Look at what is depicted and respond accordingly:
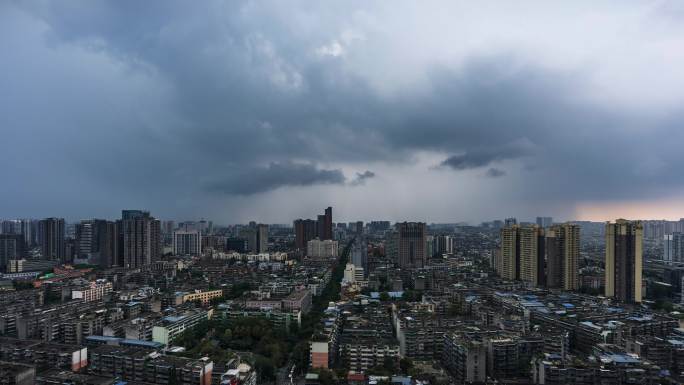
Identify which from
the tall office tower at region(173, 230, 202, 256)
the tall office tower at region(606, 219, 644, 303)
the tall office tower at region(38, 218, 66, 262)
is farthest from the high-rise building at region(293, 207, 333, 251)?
the tall office tower at region(606, 219, 644, 303)

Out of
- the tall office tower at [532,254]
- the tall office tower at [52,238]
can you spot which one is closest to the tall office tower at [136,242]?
the tall office tower at [52,238]

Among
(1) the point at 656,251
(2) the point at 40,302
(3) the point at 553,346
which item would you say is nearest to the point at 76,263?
(2) the point at 40,302

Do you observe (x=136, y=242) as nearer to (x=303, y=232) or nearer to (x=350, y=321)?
(x=303, y=232)

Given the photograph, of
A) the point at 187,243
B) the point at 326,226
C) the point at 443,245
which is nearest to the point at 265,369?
the point at 443,245

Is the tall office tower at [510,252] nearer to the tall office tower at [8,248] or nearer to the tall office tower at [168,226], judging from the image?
the tall office tower at [8,248]

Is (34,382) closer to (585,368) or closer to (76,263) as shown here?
(585,368)

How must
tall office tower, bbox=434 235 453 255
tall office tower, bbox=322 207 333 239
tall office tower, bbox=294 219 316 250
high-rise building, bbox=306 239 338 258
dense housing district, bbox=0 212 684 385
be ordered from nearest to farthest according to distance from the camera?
dense housing district, bbox=0 212 684 385
high-rise building, bbox=306 239 338 258
tall office tower, bbox=434 235 453 255
tall office tower, bbox=294 219 316 250
tall office tower, bbox=322 207 333 239

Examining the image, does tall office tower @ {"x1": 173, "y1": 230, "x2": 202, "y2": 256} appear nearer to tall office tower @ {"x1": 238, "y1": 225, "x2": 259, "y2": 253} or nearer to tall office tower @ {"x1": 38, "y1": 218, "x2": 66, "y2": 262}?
tall office tower @ {"x1": 238, "y1": 225, "x2": 259, "y2": 253}
